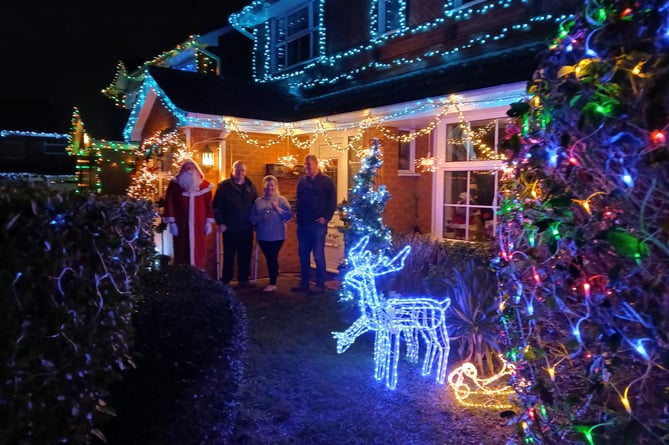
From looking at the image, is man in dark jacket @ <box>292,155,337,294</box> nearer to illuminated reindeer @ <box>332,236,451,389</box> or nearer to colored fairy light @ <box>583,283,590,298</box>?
illuminated reindeer @ <box>332,236,451,389</box>

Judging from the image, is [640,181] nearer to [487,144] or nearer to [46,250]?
[46,250]

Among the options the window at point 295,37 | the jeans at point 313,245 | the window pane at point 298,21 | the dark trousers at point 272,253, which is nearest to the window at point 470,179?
the jeans at point 313,245

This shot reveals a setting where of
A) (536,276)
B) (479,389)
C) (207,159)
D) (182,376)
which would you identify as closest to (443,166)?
(207,159)

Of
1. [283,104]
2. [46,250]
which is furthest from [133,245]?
[283,104]

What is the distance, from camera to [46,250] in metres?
2.23

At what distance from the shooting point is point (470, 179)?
25.5ft

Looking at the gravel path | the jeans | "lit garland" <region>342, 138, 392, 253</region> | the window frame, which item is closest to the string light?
the gravel path

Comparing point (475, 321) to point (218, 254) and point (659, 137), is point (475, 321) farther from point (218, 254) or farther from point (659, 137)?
point (218, 254)

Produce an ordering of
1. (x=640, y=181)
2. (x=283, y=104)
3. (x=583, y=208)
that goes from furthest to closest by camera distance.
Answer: (x=283, y=104)
(x=583, y=208)
(x=640, y=181)

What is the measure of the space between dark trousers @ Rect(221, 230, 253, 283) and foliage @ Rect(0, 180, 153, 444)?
545cm

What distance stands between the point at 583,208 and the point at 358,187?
4512 mm

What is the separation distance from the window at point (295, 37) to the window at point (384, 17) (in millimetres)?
2004

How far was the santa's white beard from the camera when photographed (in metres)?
7.45

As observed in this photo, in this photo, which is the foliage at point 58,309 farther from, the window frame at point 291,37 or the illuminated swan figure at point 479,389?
the window frame at point 291,37
